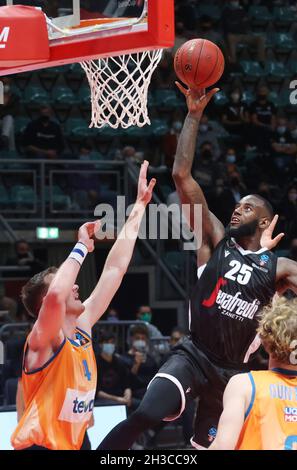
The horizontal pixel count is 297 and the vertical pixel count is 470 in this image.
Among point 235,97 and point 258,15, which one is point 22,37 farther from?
point 258,15

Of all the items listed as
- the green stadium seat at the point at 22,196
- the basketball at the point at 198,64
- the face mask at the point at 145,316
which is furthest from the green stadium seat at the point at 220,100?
the basketball at the point at 198,64

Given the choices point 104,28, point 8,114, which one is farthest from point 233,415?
point 8,114

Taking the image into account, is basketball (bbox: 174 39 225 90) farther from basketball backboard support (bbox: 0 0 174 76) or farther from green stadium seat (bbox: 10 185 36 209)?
green stadium seat (bbox: 10 185 36 209)

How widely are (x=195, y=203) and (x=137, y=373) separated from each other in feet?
14.1

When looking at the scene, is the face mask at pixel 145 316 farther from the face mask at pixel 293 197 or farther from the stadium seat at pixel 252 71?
the stadium seat at pixel 252 71

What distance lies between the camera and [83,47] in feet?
19.5

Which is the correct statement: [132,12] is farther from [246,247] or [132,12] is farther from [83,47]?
[246,247]

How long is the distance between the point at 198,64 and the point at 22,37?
3.57ft

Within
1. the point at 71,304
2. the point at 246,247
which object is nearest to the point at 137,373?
the point at 246,247

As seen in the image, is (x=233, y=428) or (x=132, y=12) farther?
(x=132, y=12)

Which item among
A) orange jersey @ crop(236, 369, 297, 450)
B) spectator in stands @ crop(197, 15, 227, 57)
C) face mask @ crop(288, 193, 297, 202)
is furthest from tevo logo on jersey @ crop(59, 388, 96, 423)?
spectator in stands @ crop(197, 15, 227, 57)

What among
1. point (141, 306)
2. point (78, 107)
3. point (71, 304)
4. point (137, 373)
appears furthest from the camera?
point (78, 107)

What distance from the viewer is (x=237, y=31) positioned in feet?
47.8

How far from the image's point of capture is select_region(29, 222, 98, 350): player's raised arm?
4160mm
